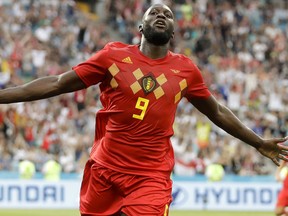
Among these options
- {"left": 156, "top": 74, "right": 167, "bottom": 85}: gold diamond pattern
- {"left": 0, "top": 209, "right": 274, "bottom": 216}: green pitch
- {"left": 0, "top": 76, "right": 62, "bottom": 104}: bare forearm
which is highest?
{"left": 156, "top": 74, "right": 167, "bottom": 85}: gold diamond pattern

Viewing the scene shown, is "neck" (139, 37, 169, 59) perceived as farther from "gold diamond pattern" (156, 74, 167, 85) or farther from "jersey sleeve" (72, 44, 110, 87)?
"jersey sleeve" (72, 44, 110, 87)

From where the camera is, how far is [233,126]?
8367 millimetres

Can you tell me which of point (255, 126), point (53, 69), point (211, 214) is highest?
point (53, 69)

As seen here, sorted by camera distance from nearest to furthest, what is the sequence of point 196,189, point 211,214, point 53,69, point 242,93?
point 211,214 → point 196,189 → point 53,69 → point 242,93

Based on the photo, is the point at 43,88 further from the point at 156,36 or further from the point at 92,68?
the point at 156,36

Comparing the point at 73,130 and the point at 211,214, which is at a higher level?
the point at 73,130

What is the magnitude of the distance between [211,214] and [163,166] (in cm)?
1228

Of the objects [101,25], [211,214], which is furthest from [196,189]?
[101,25]

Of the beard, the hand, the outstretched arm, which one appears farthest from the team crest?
the hand

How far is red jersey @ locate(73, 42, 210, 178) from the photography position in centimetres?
768

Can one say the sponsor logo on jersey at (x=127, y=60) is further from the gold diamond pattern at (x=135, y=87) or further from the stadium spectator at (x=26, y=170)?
the stadium spectator at (x=26, y=170)

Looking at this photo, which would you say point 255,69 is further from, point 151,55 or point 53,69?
point 151,55

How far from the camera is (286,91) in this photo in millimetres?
25375

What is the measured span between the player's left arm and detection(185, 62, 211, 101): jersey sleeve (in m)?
0.08
